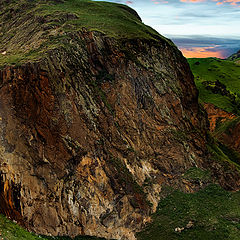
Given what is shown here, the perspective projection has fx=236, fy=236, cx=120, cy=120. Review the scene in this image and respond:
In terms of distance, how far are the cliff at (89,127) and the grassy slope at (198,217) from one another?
95 centimetres

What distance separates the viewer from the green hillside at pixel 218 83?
4747cm

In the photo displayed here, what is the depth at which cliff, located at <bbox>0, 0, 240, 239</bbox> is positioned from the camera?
16484mm

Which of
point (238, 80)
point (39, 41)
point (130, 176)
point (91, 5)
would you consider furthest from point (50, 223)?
point (238, 80)

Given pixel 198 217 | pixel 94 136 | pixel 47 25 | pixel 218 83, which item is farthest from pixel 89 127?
pixel 218 83

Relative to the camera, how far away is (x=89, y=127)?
18906 millimetres

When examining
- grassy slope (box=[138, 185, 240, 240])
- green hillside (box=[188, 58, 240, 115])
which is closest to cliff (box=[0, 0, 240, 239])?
grassy slope (box=[138, 185, 240, 240])

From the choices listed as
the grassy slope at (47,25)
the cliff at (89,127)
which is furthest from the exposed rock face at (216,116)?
the grassy slope at (47,25)

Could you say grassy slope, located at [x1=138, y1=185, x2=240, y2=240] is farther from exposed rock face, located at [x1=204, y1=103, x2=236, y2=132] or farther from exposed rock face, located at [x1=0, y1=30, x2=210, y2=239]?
exposed rock face, located at [x1=204, y1=103, x2=236, y2=132]

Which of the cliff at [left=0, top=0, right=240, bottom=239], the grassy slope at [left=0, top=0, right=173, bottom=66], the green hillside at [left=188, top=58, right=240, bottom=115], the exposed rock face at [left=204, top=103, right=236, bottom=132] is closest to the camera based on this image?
the cliff at [left=0, top=0, right=240, bottom=239]

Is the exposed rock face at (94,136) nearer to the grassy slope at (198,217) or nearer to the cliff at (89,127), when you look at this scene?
the cliff at (89,127)

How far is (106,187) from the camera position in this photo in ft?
61.0

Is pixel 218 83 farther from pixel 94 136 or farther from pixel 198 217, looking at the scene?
pixel 94 136

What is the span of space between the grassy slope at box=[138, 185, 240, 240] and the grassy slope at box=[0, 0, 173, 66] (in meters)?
16.0

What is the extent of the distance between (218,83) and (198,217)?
44.1 metres
